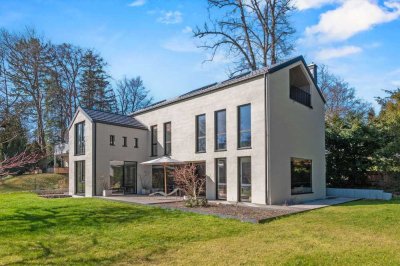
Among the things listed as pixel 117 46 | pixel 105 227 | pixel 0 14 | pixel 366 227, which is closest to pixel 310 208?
pixel 366 227

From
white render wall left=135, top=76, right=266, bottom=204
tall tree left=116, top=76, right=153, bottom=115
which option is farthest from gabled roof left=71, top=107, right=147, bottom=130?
tall tree left=116, top=76, right=153, bottom=115

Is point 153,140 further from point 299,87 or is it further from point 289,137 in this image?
point 299,87

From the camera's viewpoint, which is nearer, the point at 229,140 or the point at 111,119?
the point at 229,140

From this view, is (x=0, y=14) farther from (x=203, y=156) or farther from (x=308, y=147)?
(x=308, y=147)

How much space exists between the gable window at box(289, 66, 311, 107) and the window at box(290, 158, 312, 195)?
10.9ft

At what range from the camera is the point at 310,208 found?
1325 centimetres

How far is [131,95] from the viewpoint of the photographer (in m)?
45.3

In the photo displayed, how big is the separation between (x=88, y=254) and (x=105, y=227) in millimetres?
2785

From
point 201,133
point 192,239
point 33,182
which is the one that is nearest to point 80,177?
point 201,133

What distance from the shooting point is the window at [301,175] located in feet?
53.1

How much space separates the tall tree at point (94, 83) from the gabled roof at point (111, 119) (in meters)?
17.8

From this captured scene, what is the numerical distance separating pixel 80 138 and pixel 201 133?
873cm

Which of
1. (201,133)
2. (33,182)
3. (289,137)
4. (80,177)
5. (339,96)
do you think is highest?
(339,96)

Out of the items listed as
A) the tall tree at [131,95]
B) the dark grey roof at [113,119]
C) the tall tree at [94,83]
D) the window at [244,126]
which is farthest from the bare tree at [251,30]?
the tall tree at [131,95]
